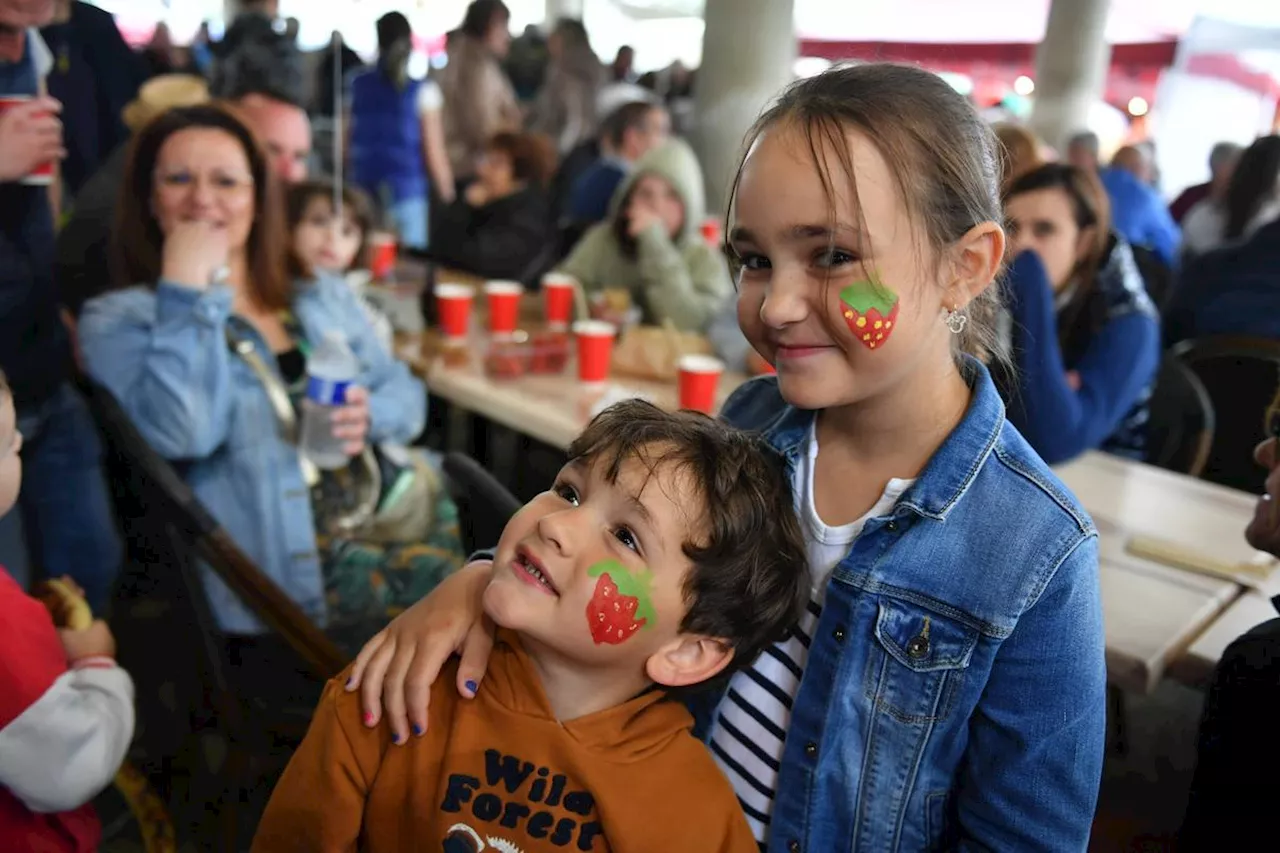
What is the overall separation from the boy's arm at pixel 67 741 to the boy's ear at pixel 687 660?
2.14ft

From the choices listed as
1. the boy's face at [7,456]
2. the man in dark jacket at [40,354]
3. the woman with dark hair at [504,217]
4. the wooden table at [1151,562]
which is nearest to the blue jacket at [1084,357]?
the wooden table at [1151,562]

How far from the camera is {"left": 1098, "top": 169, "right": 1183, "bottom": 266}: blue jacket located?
4.92m

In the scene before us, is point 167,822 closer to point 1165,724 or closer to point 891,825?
point 891,825

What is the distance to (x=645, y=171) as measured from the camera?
367 centimetres

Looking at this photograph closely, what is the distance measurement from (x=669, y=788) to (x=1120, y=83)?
10.9m

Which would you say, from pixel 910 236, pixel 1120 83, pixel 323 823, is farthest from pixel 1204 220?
pixel 1120 83

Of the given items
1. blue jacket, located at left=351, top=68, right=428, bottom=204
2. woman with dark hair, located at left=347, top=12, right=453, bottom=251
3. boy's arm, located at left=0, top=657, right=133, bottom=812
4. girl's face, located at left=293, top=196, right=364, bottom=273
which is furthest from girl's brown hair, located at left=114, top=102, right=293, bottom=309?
blue jacket, located at left=351, top=68, right=428, bottom=204

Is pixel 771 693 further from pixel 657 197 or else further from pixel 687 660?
pixel 657 197

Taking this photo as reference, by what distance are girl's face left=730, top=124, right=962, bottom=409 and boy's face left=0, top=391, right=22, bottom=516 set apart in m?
0.84

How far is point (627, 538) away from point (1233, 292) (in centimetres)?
291

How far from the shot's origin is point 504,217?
4.01 meters

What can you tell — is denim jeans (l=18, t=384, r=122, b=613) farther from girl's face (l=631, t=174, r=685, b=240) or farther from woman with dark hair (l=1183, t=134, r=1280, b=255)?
woman with dark hair (l=1183, t=134, r=1280, b=255)

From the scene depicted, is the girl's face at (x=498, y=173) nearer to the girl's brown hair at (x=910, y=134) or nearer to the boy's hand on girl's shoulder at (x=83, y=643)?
the boy's hand on girl's shoulder at (x=83, y=643)

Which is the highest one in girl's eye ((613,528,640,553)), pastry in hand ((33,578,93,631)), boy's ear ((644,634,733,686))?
girl's eye ((613,528,640,553))
